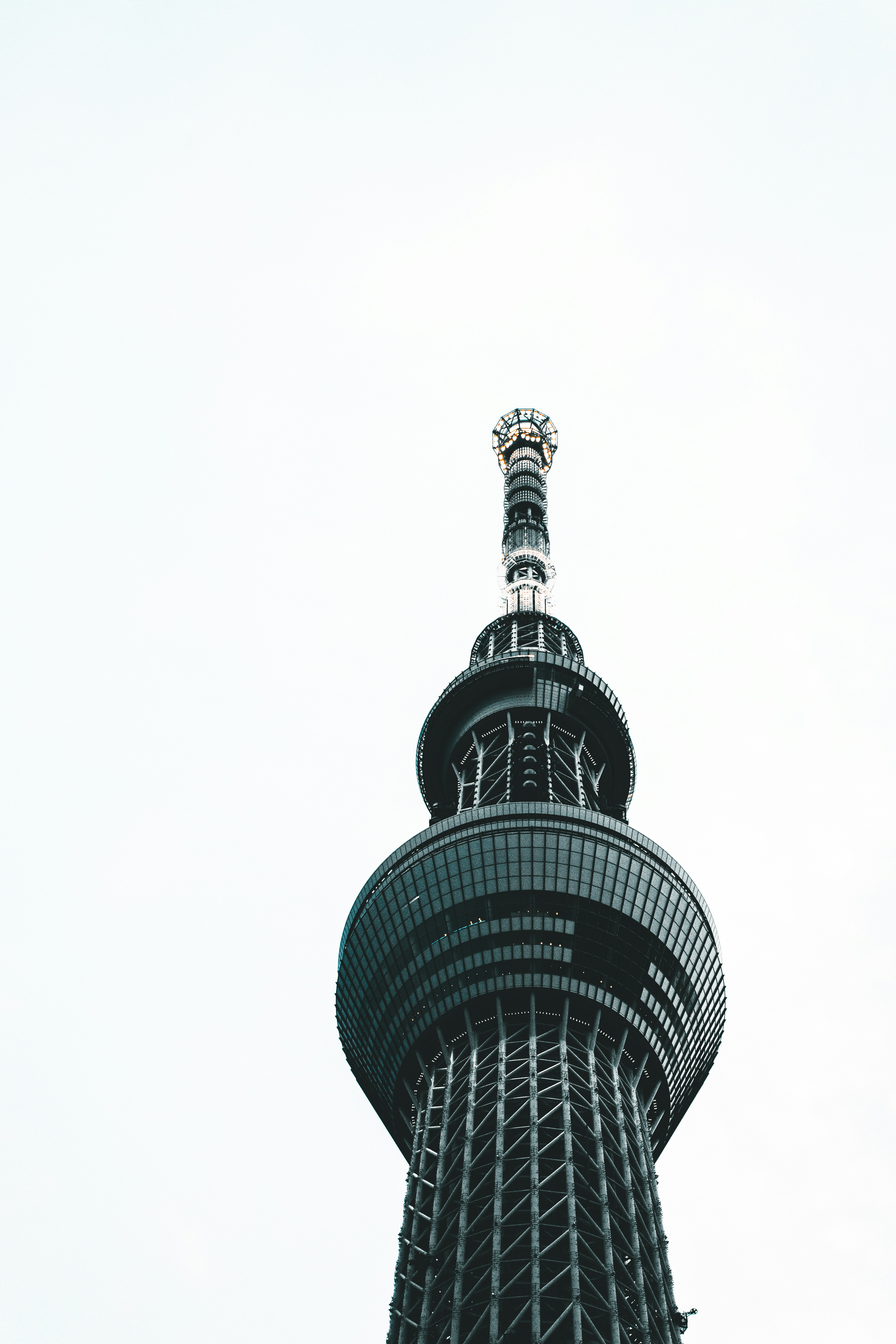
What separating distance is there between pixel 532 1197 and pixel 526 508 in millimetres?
94072

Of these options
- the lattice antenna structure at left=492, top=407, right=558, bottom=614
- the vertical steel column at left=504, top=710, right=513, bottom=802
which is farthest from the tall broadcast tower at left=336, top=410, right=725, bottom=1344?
the lattice antenna structure at left=492, top=407, right=558, bottom=614

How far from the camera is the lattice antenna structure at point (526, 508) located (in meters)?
148

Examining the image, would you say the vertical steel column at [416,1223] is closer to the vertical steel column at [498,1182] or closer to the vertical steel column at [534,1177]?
the vertical steel column at [498,1182]

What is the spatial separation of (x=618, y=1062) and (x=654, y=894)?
478 inches

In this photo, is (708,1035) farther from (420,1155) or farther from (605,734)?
(605,734)

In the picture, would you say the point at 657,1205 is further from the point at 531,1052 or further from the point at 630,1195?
the point at 531,1052

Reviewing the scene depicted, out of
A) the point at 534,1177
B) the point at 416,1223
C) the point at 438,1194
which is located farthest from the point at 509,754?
the point at 416,1223

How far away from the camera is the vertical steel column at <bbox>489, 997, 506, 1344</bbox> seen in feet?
236

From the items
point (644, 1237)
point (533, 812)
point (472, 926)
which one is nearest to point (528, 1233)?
point (644, 1237)

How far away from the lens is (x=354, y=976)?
98.6m

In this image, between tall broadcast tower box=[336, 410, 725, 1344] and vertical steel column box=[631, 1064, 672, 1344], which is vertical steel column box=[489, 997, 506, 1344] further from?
vertical steel column box=[631, 1064, 672, 1344]

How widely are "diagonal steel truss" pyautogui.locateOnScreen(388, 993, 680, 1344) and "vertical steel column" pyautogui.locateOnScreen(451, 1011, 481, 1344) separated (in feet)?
0.39

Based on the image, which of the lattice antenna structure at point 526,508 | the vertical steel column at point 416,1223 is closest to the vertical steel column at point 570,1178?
the vertical steel column at point 416,1223

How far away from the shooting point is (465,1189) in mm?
82375
